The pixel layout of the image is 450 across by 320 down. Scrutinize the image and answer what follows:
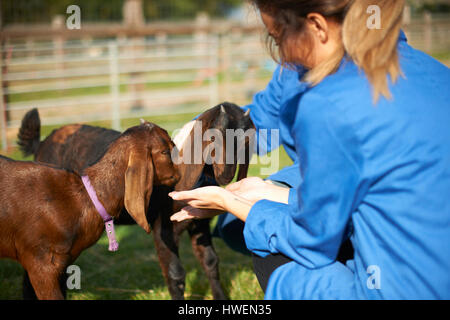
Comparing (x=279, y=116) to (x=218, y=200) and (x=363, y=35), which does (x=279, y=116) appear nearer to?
(x=218, y=200)

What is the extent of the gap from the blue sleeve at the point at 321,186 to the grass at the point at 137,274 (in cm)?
162

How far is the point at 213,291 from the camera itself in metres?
3.36

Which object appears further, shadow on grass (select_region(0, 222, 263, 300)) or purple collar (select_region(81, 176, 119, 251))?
shadow on grass (select_region(0, 222, 263, 300))

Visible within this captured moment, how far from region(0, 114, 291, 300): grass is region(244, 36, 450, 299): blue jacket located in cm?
176

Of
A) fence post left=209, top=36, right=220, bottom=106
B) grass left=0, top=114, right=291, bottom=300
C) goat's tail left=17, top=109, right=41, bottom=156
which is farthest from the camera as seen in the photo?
fence post left=209, top=36, right=220, bottom=106

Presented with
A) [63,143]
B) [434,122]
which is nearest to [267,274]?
[434,122]

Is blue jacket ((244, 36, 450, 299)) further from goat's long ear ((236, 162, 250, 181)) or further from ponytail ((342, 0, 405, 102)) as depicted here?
goat's long ear ((236, 162, 250, 181))

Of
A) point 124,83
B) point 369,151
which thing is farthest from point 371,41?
point 124,83

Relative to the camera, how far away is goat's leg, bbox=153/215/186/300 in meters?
3.15

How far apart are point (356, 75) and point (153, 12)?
2916 centimetres

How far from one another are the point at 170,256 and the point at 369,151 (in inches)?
76.6

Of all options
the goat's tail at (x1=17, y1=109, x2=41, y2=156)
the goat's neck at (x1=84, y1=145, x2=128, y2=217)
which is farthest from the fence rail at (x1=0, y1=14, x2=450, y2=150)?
the goat's neck at (x1=84, y1=145, x2=128, y2=217)

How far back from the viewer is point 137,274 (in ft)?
12.8

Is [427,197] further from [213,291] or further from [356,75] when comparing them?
[213,291]
